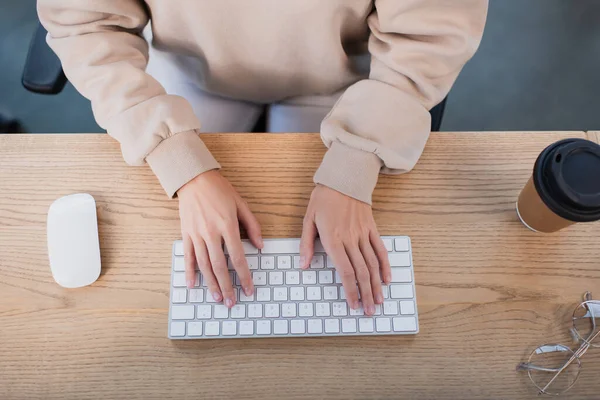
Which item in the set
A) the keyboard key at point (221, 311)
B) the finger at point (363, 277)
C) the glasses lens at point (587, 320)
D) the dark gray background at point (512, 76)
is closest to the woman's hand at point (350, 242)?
the finger at point (363, 277)

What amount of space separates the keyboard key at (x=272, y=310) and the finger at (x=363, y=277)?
0.10 metres

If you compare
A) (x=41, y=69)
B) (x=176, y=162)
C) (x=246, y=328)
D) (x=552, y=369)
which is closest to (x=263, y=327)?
(x=246, y=328)

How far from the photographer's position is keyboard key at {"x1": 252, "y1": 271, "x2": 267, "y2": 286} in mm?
561

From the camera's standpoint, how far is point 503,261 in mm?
580

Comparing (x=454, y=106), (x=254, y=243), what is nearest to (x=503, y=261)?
(x=254, y=243)

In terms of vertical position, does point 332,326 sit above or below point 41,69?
below

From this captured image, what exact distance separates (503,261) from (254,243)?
0.30m

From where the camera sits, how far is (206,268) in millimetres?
559

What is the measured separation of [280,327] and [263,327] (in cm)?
2

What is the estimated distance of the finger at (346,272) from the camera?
547 millimetres

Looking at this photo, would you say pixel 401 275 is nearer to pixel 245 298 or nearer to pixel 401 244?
pixel 401 244

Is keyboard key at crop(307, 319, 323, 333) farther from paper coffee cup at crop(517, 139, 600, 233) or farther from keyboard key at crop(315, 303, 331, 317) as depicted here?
paper coffee cup at crop(517, 139, 600, 233)

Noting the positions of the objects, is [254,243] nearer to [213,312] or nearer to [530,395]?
[213,312]

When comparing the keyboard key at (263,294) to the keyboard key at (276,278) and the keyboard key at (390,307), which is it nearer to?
the keyboard key at (276,278)
